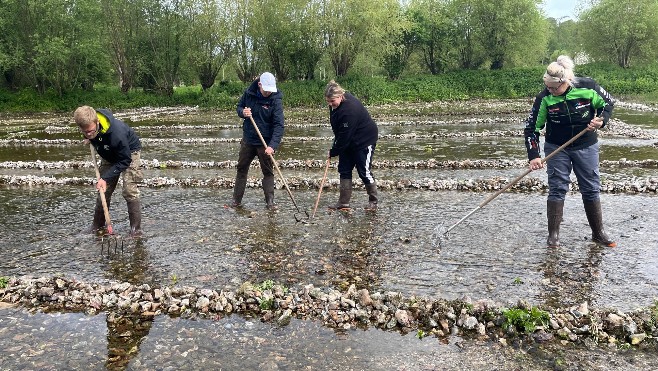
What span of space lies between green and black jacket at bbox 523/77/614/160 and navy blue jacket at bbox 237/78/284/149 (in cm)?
444

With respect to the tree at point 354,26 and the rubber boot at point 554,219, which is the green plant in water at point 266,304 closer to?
the rubber boot at point 554,219

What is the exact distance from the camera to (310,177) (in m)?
12.9

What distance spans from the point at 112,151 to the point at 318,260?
352 cm

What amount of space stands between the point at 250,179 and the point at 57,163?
Result: 6999 millimetres

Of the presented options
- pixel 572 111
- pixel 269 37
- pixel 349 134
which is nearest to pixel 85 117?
pixel 349 134

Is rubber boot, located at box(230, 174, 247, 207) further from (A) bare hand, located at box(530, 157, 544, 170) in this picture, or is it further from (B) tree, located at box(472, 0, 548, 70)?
(B) tree, located at box(472, 0, 548, 70)

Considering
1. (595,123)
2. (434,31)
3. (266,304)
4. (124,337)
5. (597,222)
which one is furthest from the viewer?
(434,31)

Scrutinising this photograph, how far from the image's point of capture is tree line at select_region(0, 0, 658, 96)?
148 feet

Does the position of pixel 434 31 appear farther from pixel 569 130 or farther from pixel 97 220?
pixel 97 220

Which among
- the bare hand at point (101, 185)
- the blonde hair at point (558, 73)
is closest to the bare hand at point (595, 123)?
the blonde hair at point (558, 73)

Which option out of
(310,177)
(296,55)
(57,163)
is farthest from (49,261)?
(296,55)

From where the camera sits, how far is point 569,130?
22.8 ft

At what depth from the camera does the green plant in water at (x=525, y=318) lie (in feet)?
15.9

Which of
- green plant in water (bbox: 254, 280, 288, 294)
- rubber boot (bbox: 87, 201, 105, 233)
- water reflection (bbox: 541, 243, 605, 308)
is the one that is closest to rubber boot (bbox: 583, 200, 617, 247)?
water reflection (bbox: 541, 243, 605, 308)
